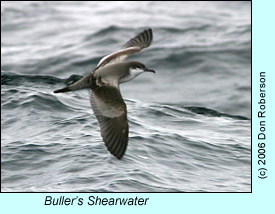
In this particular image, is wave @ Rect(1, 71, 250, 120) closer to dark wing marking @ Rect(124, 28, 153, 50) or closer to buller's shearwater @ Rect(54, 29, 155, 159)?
dark wing marking @ Rect(124, 28, 153, 50)

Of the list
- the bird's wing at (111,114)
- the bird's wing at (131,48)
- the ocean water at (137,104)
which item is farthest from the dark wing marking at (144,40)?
the bird's wing at (111,114)

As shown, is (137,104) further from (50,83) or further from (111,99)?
(111,99)

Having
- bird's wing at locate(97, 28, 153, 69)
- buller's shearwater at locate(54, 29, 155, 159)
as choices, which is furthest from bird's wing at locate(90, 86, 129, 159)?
bird's wing at locate(97, 28, 153, 69)

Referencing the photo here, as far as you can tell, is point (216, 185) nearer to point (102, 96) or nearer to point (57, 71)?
point (102, 96)

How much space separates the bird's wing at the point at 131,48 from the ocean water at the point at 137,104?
1.16m

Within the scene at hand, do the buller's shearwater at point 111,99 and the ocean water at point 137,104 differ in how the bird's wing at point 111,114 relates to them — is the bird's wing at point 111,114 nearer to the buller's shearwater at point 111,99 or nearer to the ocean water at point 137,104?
the buller's shearwater at point 111,99

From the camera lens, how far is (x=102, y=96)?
7.95 m

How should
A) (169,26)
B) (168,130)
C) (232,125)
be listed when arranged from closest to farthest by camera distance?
1. (168,130)
2. (232,125)
3. (169,26)

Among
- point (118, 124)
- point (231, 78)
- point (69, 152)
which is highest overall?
point (118, 124)

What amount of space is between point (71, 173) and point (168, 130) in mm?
2244

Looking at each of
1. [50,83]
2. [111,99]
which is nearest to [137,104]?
[50,83]

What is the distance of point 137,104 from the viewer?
37.6 ft

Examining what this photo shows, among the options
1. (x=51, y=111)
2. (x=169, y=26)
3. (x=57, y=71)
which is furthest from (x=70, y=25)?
(x=51, y=111)

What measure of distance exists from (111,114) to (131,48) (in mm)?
1748
